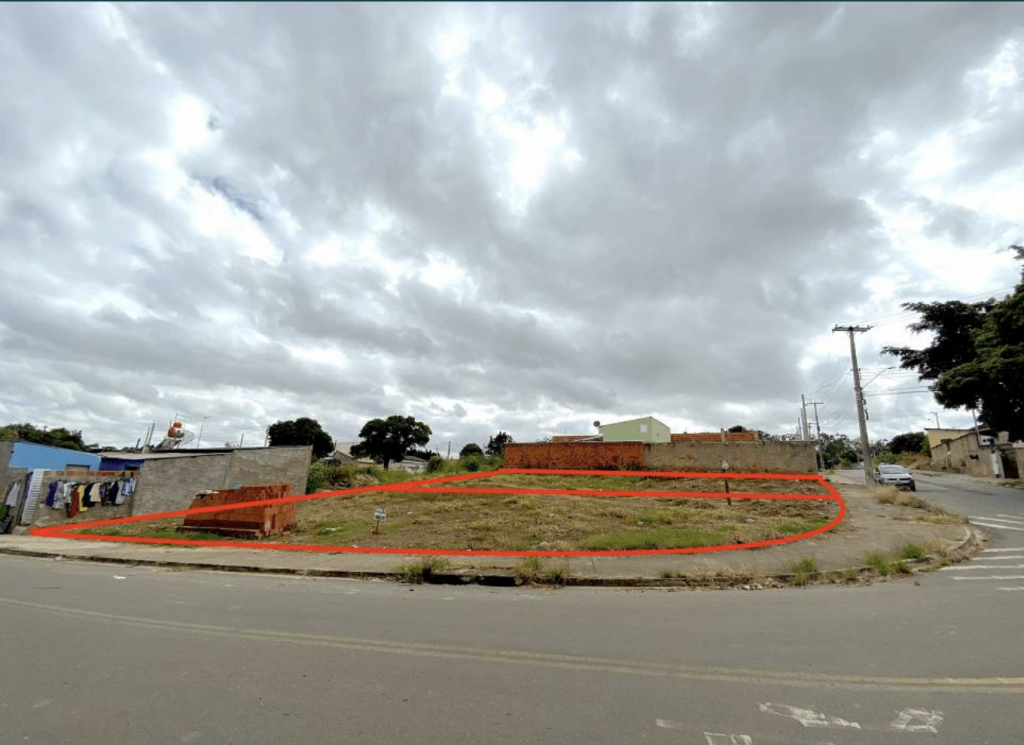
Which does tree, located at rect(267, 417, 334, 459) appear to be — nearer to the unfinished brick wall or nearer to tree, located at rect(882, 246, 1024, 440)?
the unfinished brick wall

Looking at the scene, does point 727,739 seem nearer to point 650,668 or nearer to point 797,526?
point 650,668

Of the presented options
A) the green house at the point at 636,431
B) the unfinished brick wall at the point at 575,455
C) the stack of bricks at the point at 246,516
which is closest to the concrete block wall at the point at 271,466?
the stack of bricks at the point at 246,516

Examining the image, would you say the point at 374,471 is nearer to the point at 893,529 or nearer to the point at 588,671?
the point at 893,529

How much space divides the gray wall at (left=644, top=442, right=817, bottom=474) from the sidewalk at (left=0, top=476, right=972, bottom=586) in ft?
32.1

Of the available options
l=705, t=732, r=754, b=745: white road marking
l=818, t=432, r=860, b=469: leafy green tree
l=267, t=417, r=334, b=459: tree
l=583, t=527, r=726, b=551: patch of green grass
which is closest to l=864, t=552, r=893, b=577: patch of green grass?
l=583, t=527, r=726, b=551: patch of green grass

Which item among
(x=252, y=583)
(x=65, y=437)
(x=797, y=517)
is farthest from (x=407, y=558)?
(x=65, y=437)

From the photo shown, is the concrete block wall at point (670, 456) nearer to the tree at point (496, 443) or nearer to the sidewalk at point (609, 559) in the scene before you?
the sidewalk at point (609, 559)

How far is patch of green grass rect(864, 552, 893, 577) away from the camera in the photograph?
30.7ft

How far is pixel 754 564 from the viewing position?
32.4 feet

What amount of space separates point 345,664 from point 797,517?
16.4 meters

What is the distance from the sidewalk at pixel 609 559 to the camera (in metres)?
9.22

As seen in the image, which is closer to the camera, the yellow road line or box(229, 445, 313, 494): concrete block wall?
the yellow road line

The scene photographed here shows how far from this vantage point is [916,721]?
372 centimetres

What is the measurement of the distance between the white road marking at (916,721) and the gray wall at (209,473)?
20.8m
